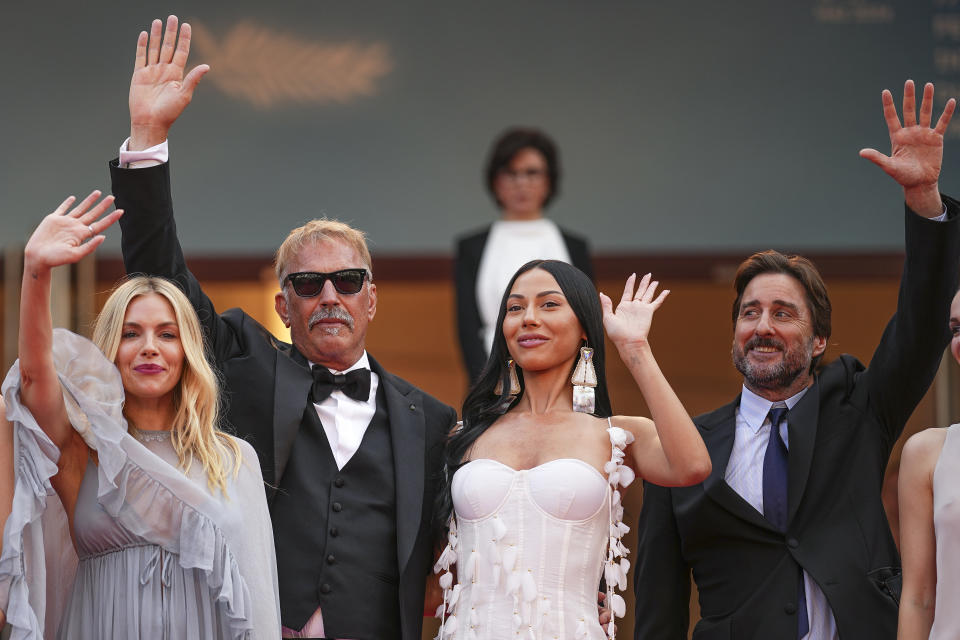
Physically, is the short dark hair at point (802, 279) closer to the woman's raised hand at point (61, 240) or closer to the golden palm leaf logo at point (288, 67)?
the woman's raised hand at point (61, 240)

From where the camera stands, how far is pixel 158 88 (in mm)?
4090

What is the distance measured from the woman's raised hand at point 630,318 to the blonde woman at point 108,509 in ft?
3.45

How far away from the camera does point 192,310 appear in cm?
385

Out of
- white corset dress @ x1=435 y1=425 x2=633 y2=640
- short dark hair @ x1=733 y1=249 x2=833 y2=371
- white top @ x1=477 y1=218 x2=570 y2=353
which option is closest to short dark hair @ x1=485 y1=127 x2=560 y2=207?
white top @ x1=477 y1=218 x2=570 y2=353

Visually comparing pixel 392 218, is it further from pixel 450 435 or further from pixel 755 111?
pixel 450 435

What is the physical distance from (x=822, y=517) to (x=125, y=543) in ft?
6.30

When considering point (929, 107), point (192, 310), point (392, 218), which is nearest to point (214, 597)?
point (192, 310)

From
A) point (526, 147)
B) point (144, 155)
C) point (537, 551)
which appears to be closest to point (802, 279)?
point (537, 551)

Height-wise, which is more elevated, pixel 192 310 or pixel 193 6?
pixel 193 6

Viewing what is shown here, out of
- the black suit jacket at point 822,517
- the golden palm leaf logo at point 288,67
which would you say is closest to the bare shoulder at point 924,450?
the black suit jacket at point 822,517

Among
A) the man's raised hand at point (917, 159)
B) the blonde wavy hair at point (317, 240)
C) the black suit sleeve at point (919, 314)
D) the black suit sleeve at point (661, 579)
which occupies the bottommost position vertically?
the black suit sleeve at point (661, 579)

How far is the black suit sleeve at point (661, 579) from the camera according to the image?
416 cm

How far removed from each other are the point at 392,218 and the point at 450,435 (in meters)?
3.21

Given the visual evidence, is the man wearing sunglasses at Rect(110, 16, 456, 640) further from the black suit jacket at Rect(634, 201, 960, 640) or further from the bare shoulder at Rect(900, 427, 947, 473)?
the bare shoulder at Rect(900, 427, 947, 473)
